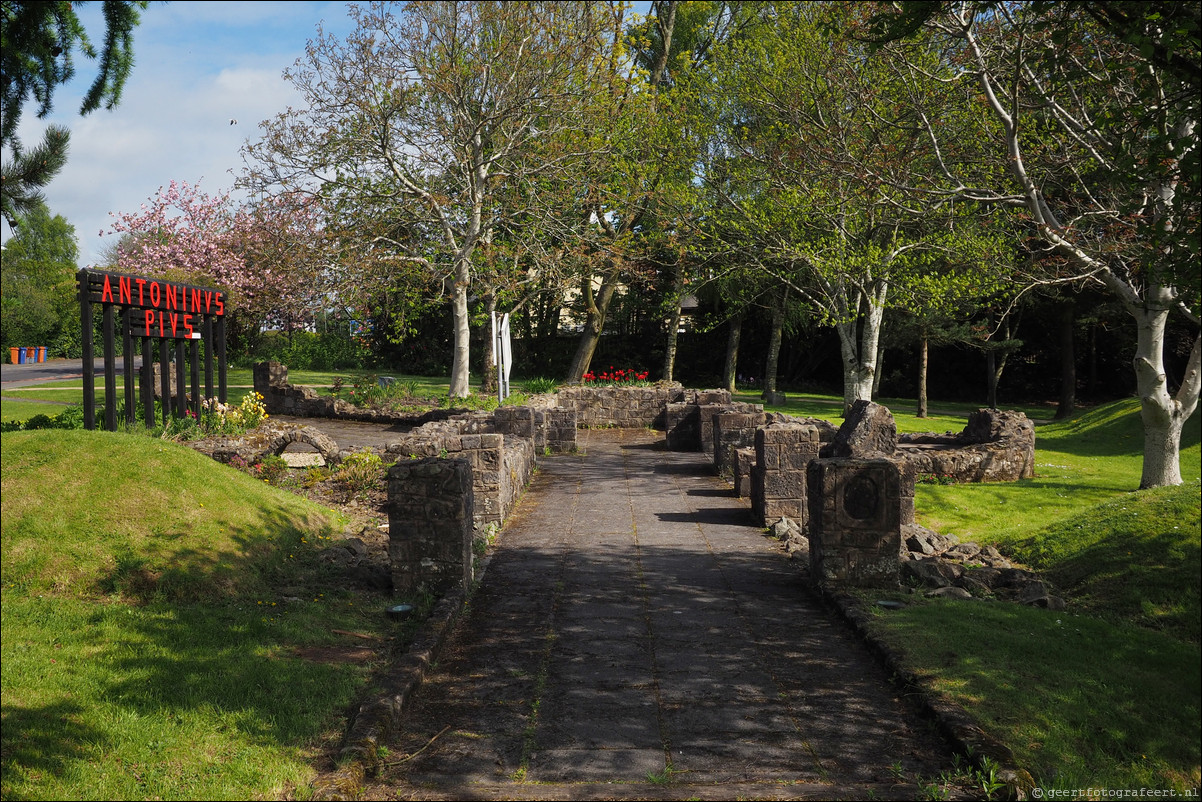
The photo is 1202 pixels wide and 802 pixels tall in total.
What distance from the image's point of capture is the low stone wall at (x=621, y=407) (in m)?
21.5

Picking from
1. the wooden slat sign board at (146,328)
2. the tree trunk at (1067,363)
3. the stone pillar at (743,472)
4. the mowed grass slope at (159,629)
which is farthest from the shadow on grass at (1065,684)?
the tree trunk at (1067,363)

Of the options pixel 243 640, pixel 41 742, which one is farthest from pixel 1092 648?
pixel 41 742

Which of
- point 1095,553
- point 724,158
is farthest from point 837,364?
point 1095,553

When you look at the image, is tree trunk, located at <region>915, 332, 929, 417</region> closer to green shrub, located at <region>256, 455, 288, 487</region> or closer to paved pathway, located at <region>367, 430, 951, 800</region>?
paved pathway, located at <region>367, 430, 951, 800</region>

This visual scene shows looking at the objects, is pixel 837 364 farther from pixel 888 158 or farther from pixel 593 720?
pixel 593 720

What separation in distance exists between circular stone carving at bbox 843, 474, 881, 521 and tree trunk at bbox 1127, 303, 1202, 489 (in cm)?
775

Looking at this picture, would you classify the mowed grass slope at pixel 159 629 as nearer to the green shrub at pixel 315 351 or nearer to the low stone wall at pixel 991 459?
the low stone wall at pixel 991 459

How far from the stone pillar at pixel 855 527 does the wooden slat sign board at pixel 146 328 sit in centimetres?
889

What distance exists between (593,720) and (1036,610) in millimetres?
3806

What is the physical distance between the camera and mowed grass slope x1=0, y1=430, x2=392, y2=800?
3910mm

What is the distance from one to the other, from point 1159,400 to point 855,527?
26.0ft

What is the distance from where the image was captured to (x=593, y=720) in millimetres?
4840

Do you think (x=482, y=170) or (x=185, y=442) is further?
(x=482, y=170)

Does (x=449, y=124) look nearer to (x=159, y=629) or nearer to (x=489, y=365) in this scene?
(x=489, y=365)
